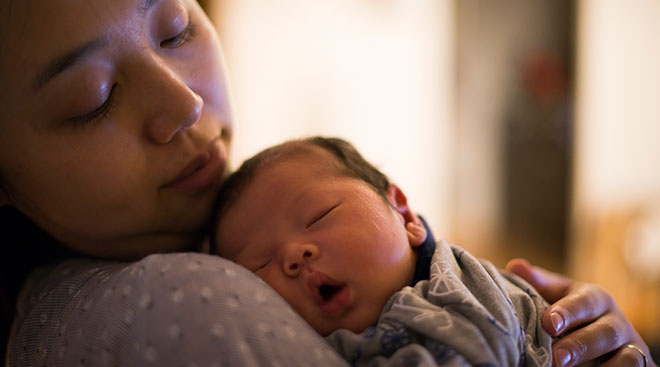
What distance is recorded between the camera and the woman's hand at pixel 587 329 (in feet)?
2.66

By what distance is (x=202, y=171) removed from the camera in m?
0.95

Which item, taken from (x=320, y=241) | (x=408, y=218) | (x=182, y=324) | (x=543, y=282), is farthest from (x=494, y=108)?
(x=182, y=324)

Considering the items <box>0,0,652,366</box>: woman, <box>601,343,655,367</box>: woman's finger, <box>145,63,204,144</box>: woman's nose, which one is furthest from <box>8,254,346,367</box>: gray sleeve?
<box>601,343,655,367</box>: woman's finger

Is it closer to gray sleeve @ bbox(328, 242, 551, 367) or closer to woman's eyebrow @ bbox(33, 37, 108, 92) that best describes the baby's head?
gray sleeve @ bbox(328, 242, 551, 367)

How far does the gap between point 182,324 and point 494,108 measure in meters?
3.80

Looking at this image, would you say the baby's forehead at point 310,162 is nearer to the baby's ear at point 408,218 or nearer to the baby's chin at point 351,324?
the baby's ear at point 408,218

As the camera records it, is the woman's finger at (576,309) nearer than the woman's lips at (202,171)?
Yes

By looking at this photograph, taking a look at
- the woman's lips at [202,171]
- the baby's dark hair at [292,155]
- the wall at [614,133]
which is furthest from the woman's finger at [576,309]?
the wall at [614,133]

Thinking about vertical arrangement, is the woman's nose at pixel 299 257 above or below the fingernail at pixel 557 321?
above

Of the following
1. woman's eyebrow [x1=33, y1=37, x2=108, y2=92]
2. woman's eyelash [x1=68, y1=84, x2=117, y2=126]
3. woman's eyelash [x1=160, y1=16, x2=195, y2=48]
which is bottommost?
woman's eyelash [x1=68, y1=84, x2=117, y2=126]

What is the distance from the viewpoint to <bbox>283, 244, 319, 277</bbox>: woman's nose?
80 cm

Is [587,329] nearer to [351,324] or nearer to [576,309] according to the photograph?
[576,309]

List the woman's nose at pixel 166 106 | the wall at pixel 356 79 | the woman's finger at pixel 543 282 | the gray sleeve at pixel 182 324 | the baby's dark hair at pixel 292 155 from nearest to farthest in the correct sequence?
the gray sleeve at pixel 182 324, the woman's nose at pixel 166 106, the baby's dark hair at pixel 292 155, the woman's finger at pixel 543 282, the wall at pixel 356 79

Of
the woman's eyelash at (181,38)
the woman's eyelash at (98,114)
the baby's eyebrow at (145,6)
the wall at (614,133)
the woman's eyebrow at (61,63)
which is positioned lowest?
the wall at (614,133)
